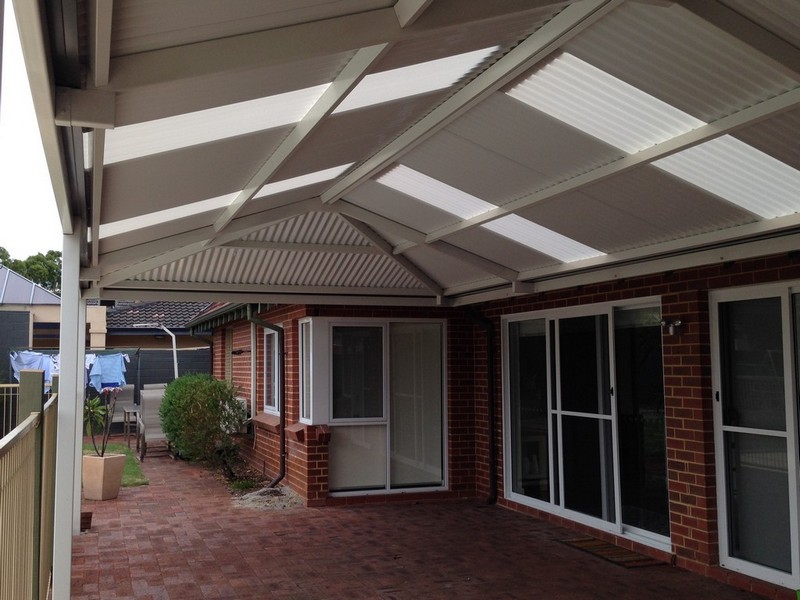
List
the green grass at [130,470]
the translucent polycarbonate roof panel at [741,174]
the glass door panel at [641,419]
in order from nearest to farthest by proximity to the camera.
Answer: the translucent polycarbonate roof panel at [741,174], the glass door panel at [641,419], the green grass at [130,470]

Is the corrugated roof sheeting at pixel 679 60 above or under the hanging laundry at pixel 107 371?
above

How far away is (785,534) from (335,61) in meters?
5.04

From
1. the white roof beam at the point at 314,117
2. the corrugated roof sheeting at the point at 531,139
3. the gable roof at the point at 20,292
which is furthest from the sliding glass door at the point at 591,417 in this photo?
the gable roof at the point at 20,292

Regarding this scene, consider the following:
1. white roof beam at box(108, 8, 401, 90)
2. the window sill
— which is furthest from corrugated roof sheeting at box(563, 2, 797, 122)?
the window sill

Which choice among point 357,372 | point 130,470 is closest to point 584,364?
point 357,372

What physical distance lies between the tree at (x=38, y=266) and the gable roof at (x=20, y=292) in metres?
24.1

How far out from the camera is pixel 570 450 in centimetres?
884

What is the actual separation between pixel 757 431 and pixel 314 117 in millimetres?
4416

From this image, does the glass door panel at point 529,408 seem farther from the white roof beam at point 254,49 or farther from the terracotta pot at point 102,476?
the white roof beam at point 254,49

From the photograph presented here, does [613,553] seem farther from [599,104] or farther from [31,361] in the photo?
[31,361]

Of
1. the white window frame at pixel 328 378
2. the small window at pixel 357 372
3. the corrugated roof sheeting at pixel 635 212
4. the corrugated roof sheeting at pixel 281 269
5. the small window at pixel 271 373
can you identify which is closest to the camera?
the corrugated roof sheeting at pixel 635 212

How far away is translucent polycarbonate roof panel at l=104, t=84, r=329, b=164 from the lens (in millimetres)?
3998

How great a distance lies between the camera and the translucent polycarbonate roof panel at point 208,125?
4.00 metres

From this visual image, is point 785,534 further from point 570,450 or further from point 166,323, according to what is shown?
point 166,323
